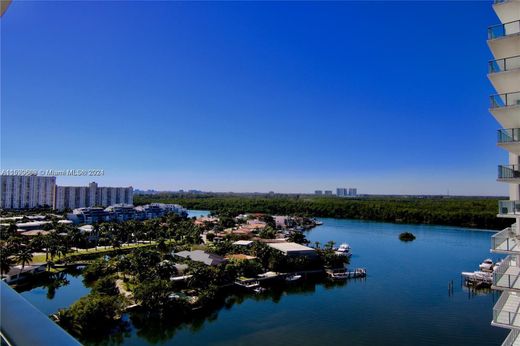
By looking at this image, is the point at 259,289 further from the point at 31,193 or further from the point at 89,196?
the point at 89,196

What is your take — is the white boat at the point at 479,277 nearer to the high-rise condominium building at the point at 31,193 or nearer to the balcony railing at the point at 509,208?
the balcony railing at the point at 509,208

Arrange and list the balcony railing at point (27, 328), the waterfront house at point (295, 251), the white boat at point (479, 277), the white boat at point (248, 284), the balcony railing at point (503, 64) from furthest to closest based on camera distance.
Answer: the waterfront house at point (295, 251)
the white boat at point (479, 277)
the white boat at point (248, 284)
the balcony railing at point (503, 64)
the balcony railing at point (27, 328)

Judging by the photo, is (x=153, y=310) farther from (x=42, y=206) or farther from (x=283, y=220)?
(x=42, y=206)

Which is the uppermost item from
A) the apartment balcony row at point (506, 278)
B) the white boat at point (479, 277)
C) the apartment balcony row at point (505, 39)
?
the apartment balcony row at point (505, 39)

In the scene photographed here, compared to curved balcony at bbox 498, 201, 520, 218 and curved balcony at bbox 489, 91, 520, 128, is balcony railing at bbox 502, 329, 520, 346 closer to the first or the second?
curved balcony at bbox 498, 201, 520, 218

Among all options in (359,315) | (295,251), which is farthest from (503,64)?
(295,251)

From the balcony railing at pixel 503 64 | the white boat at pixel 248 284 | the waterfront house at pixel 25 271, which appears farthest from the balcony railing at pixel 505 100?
the waterfront house at pixel 25 271

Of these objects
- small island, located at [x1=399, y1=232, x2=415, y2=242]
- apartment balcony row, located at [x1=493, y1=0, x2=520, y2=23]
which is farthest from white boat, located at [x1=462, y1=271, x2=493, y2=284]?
apartment balcony row, located at [x1=493, y1=0, x2=520, y2=23]
